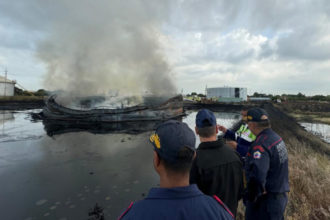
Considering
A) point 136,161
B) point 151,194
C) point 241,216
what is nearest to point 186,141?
point 151,194

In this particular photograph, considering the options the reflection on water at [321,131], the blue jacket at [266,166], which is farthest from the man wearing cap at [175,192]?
the reflection on water at [321,131]

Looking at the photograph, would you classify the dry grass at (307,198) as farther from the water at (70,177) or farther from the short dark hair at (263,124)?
the water at (70,177)

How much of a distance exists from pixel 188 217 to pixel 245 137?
9.30 feet

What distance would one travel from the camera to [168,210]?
1.05 meters

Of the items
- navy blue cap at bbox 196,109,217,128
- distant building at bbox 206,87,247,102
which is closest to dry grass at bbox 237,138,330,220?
navy blue cap at bbox 196,109,217,128

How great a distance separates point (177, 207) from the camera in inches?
41.7

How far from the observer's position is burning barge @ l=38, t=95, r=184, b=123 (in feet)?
65.6

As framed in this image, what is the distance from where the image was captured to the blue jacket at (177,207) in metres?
1.03

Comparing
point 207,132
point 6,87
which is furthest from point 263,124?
point 6,87

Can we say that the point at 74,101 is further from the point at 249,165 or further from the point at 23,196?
the point at 249,165

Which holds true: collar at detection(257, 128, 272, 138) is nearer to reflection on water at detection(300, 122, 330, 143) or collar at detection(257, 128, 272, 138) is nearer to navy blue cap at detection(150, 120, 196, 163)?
navy blue cap at detection(150, 120, 196, 163)

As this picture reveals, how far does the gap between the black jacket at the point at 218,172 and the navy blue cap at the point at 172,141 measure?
101 centimetres

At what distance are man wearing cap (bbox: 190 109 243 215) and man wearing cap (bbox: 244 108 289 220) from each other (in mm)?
307

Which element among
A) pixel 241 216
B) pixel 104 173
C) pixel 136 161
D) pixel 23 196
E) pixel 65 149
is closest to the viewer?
pixel 241 216
